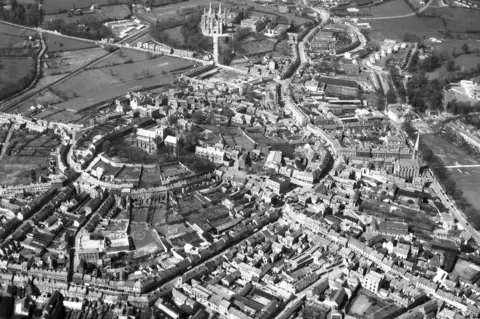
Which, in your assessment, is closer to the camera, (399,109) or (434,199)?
(434,199)

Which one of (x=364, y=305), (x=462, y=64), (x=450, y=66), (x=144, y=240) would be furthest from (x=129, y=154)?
(x=462, y=64)

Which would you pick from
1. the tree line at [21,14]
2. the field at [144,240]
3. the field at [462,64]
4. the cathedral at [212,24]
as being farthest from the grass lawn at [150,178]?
the tree line at [21,14]

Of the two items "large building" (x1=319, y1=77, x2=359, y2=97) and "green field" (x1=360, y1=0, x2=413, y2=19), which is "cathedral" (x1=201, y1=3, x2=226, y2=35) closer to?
"large building" (x1=319, y1=77, x2=359, y2=97)

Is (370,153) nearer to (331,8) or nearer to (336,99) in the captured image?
(336,99)

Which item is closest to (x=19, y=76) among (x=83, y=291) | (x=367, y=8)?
(x=83, y=291)

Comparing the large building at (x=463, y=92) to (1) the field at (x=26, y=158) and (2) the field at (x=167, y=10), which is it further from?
(2) the field at (x=167, y=10)

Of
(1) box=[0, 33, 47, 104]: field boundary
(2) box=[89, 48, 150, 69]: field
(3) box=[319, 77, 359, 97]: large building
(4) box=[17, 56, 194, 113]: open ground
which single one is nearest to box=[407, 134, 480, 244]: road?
(3) box=[319, 77, 359, 97]: large building
